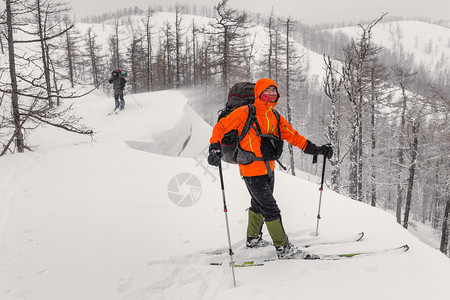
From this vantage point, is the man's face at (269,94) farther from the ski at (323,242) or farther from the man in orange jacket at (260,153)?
the ski at (323,242)

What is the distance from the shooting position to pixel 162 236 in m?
4.44

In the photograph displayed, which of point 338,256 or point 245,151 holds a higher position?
point 245,151

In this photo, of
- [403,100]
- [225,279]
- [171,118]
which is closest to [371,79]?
[403,100]

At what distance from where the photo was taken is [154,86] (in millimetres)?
42406

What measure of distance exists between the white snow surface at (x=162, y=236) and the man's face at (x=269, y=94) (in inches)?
85.7

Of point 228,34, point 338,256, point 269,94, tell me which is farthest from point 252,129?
point 228,34

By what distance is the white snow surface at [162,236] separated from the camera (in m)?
3.04

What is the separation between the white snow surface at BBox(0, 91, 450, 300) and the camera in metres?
3.04

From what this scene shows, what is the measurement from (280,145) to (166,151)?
7733 millimetres

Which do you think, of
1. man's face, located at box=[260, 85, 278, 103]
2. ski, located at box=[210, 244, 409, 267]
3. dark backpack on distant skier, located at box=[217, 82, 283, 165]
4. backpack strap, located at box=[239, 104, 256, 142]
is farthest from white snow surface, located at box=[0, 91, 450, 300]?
man's face, located at box=[260, 85, 278, 103]

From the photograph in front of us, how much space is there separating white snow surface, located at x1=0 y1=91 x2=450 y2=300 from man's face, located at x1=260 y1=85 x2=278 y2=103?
85.7 inches

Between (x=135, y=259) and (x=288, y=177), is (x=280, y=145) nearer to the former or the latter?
(x=135, y=259)

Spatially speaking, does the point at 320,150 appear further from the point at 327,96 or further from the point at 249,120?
the point at 327,96

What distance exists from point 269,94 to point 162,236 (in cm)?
297
